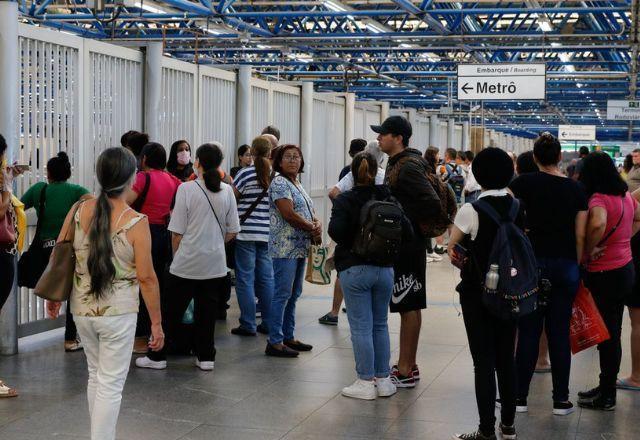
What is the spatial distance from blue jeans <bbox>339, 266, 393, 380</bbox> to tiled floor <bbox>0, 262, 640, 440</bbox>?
281 mm

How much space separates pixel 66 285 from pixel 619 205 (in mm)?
3549

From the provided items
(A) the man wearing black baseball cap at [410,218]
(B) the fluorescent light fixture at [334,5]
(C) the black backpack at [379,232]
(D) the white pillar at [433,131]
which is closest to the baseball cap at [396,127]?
(A) the man wearing black baseball cap at [410,218]

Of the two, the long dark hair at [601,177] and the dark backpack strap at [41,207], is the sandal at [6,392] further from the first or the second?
the long dark hair at [601,177]

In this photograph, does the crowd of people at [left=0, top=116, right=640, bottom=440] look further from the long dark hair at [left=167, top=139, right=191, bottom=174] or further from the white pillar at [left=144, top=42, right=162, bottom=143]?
the white pillar at [left=144, top=42, right=162, bottom=143]

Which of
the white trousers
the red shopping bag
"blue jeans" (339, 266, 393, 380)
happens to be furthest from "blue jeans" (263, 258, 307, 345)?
the white trousers

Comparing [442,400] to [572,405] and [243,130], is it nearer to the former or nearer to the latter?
[572,405]

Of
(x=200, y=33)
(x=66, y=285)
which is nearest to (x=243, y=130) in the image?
(x=66, y=285)

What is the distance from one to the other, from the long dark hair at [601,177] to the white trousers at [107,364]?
3.21 metres

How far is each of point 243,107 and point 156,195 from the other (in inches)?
187

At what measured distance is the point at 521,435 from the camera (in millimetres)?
5855

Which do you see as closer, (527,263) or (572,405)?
(527,263)

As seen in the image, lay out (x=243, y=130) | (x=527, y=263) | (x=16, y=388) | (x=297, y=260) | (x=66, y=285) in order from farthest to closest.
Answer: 1. (x=243, y=130)
2. (x=297, y=260)
3. (x=16, y=388)
4. (x=527, y=263)
5. (x=66, y=285)

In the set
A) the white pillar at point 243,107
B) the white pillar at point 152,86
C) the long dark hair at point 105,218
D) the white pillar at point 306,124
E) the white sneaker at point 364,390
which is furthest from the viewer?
the white pillar at point 306,124

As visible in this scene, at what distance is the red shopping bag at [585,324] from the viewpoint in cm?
637
